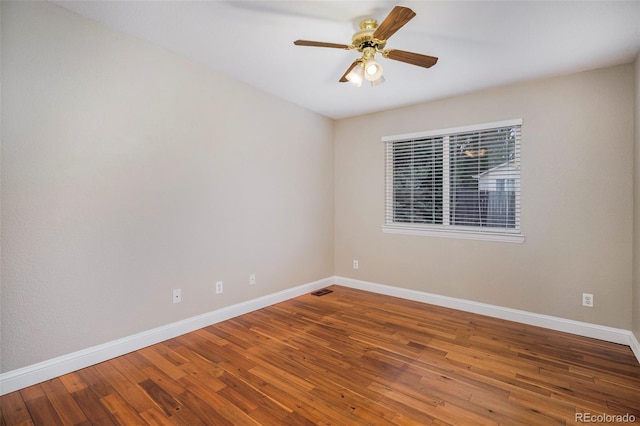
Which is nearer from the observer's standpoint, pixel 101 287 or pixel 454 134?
pixel 101 287

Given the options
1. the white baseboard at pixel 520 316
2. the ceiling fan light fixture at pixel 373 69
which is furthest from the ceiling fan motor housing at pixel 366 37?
the white baseboard at pixel 520 316

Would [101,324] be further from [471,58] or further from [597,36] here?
[597,36]

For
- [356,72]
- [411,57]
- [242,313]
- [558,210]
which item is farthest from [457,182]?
[242,313]

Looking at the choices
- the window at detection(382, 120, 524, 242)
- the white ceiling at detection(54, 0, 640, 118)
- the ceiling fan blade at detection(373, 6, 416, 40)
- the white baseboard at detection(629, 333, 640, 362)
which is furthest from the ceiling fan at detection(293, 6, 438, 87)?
the white baseboard at detection(629, 333, 640, 362)

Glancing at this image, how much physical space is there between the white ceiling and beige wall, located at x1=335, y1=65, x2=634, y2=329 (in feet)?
0.87

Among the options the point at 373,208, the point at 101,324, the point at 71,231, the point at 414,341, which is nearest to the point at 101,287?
the point at 101,324

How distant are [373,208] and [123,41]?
329 centimetres

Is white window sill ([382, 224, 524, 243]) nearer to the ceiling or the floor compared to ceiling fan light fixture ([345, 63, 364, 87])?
nearer to the floor

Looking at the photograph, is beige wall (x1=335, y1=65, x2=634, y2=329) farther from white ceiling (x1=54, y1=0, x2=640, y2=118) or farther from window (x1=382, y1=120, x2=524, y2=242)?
white ceiling (x1=54, y1=0, x2=640, y2=118)

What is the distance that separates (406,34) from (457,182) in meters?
1.93

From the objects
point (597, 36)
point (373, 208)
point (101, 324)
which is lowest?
point (101, 324)

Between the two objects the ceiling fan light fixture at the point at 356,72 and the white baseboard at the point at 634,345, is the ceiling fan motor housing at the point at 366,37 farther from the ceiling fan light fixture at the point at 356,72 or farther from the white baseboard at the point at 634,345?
the white baseboard at the point at 634,345

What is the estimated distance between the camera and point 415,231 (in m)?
3.95

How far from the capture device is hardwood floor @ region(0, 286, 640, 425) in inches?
69.8
